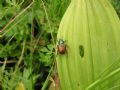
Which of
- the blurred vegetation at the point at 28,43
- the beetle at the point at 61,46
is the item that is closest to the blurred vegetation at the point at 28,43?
the blurred vegetation at the point at 28,43

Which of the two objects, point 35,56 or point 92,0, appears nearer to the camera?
point 92,0

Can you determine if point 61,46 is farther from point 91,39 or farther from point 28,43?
point 28,43

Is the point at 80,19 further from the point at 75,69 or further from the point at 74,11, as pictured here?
the point at 75,69

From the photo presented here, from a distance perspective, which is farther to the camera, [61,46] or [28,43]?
[28,43]

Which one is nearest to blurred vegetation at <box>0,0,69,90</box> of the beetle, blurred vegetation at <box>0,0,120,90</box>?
blurred vegetation at <box>0,0,120,90</box>

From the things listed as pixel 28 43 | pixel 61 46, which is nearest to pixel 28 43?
pixel 28 43

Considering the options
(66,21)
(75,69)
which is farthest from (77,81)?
(66,21)

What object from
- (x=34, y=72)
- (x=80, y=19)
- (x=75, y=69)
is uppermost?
(x=80, y=19)
